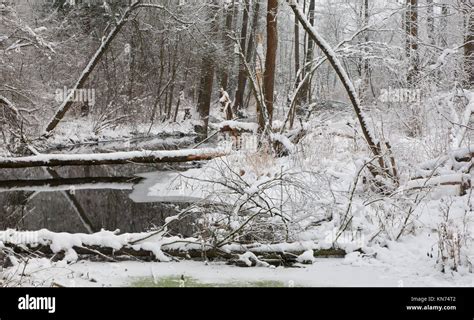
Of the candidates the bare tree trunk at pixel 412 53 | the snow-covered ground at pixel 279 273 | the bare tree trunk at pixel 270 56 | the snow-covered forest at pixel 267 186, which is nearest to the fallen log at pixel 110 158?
the snow-covered forest at pixel 267 186

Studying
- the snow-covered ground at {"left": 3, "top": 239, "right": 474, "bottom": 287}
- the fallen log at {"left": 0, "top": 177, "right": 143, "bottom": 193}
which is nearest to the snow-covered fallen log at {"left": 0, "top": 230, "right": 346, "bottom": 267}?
the snow-covered ground at {"left": 3, "top": 239, "right": 474, "bottom": 287}

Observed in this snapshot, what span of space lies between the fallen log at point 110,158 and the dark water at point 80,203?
20.8 inches

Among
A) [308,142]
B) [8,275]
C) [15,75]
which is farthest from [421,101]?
[15,75]

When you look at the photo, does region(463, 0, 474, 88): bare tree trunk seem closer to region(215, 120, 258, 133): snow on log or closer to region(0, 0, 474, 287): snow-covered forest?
region(0, 0, 474, 287): snow-covered forest

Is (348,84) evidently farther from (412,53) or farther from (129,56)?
(129,56)

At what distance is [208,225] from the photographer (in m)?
7.59

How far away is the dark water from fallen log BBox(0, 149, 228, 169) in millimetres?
528

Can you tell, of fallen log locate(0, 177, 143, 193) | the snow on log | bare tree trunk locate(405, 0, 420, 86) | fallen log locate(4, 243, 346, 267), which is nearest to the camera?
fallen log locate(4, 243, 346, 267)

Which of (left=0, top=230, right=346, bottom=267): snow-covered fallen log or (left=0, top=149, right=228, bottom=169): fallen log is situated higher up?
(left=0, top=149, right=228, bottom=169): fallen log

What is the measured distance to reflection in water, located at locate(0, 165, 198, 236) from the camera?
928 cm

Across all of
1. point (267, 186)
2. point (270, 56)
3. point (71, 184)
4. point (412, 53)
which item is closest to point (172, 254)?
point (267, 186)

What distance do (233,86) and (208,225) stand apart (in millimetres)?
29536

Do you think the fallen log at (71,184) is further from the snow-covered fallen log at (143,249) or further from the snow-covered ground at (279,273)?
the snow-covered ground at (279,273)
